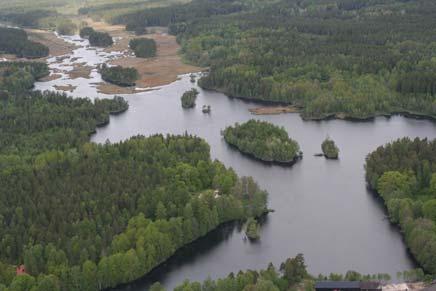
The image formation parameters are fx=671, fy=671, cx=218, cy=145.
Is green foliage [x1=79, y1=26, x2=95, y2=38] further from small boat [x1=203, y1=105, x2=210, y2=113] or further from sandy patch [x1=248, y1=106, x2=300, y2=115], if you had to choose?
sandy patch [x1=248, y1=106, x2=300, y2=115]

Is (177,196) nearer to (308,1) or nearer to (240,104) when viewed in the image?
(240,104)

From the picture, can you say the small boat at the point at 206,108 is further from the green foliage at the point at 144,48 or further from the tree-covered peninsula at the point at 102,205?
the green foliage at the point at 144,48

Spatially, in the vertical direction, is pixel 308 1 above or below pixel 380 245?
above

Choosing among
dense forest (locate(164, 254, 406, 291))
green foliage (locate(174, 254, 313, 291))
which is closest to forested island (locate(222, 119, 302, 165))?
dense forest (locate(164, 254, 406, 291))

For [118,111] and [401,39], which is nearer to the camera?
[118,111]

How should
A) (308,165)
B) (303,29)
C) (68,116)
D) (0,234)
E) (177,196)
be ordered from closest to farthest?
(0,234) < (177,196) < (308,165) < (68,116) < (303,29)

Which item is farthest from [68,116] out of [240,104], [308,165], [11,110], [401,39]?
[401,39]

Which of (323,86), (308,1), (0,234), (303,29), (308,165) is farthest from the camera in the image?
(308,1)
